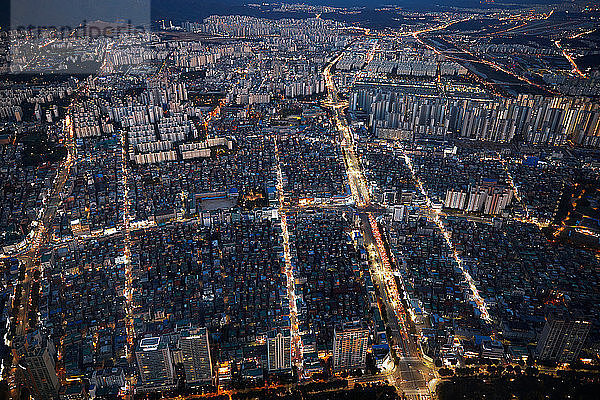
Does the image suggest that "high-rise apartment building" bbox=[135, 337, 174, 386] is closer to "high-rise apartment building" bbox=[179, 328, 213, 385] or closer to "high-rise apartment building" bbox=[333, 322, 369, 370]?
"high-rise apartment building" bbox=[179, 328, 213, 385]

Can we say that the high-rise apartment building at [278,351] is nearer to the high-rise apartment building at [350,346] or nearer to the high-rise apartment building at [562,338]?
the high-rise apartment building at [350,346]

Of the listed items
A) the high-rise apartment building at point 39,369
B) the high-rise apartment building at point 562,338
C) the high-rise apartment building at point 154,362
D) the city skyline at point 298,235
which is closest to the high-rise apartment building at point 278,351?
the city skyline at point 298,235

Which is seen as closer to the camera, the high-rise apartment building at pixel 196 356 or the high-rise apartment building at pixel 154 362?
the high-rise apartment building at pixel 154 362

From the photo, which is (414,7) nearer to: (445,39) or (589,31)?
(445,39)

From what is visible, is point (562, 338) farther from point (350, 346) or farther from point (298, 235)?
point (298, 235)

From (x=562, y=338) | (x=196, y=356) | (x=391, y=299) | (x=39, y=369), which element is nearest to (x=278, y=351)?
(x=196, y=356)

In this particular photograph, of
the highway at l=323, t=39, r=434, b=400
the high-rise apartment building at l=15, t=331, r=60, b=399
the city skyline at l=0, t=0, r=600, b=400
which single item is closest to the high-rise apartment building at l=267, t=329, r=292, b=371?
the city skyline at l=0, t=0, r=600, b=400

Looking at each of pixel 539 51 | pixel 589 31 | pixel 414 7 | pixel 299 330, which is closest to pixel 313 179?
pixel 299 330
